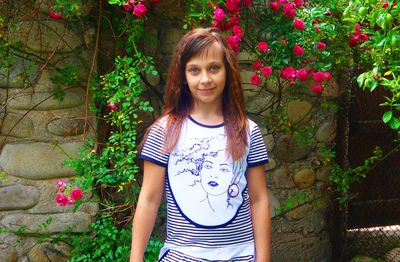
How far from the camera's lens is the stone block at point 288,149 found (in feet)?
8.44

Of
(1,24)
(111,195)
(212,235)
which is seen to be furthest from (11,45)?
(212,235)

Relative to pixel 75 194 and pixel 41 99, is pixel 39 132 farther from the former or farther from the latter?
pixel 75 194

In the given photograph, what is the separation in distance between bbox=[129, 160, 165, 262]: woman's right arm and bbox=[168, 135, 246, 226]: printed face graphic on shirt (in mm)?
49

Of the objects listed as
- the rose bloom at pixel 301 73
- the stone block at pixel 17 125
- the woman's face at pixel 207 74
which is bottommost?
the stone block at pixel 17 125

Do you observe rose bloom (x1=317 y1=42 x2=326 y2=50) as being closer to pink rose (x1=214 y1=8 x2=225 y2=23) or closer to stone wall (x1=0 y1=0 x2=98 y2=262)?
pink rose (x1=214 y1=8 x2=225 y2=23)

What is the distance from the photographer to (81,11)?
2053mm

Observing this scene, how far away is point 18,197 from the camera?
208 cm

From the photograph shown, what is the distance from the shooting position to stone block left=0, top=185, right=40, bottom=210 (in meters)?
2.07

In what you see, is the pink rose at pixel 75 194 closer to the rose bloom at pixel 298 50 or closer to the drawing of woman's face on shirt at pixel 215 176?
the drawing of woman's face on shirt at pixel 215 176

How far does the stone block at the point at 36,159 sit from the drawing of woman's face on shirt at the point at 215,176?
985 millimetres

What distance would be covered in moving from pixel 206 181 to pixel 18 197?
3.99 ft

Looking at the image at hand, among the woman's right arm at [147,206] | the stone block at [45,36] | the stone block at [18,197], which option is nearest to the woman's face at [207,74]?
the woman's right arm at [147,206]

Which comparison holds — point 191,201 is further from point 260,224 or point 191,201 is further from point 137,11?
point 137,11

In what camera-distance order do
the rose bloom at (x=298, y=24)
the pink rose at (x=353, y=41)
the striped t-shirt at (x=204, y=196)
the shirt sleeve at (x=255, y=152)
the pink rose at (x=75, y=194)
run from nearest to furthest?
1. the striped t-shirt at (x=204, y=196)
2. the shirt sleeve at (x=255, y=152)
3. the pink rose at (x=75, y=194)
4. the rose bloom at (x=298, y=24)
5. the pink rose at (x=353, y=41)
